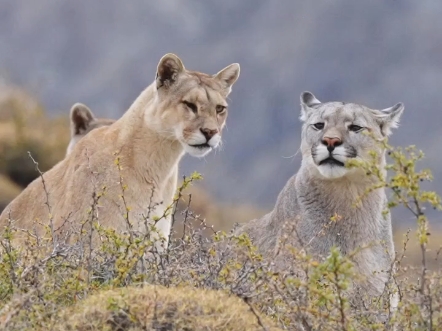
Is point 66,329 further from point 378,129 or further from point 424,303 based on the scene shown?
point 378,129

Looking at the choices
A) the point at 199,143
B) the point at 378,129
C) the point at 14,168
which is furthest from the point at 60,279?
the point at 14,168

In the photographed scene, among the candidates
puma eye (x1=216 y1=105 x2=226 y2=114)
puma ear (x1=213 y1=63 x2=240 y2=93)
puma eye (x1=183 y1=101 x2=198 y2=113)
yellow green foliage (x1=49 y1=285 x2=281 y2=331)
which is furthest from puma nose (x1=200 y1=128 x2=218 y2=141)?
yellow green foliage (x1=49 y1=285 x2=281 y2=331)

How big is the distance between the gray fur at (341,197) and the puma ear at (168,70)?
4.56 feet

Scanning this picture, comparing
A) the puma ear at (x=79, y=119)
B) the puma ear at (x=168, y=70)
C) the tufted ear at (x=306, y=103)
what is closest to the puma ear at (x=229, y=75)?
the puma ear at (x=168, y=70)

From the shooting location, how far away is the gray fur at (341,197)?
786 cm

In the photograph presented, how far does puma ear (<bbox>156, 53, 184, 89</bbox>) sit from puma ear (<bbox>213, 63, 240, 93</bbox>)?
614 mm

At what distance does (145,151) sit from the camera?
8516 millimetres

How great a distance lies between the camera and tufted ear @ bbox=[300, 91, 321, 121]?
9000mm

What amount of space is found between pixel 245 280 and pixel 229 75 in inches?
168

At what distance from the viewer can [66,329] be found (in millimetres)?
4543

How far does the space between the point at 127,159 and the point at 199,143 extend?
723mm

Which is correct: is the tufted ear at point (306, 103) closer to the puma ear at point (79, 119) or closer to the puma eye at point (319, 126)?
the puma eye at point (319, 126)

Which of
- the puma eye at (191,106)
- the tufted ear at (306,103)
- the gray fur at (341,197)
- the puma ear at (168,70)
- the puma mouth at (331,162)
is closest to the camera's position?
the gray fur at (341,197)

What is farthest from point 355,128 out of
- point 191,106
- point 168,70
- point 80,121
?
point 80,121
